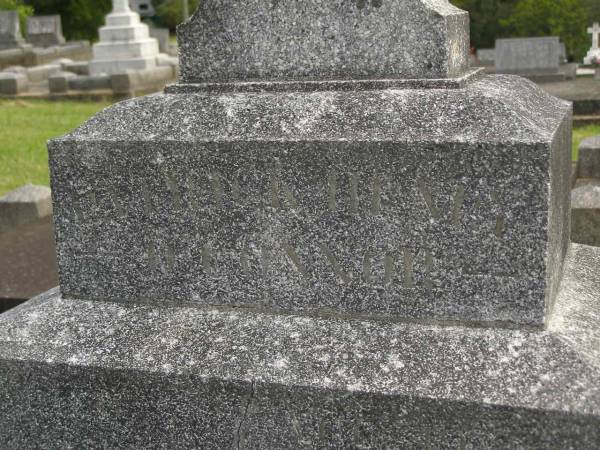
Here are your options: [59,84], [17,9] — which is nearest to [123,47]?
Answer: [59,84]

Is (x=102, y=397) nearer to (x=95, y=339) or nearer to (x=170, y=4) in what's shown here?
(x=95, y=339)

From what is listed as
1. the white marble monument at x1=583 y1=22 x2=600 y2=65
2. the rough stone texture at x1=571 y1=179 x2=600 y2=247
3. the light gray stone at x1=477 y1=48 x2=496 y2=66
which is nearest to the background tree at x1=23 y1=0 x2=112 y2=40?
the light gray stone at x1=477 y1=48 x2=496 y2=66

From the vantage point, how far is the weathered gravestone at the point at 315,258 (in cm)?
193

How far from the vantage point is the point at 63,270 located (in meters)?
2.41

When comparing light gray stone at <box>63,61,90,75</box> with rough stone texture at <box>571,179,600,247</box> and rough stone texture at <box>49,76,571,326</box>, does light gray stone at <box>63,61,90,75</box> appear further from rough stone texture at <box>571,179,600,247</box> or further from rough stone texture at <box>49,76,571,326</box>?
rough stone texture at <box>49,76,571,326</box>

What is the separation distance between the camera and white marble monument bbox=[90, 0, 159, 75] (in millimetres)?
16594

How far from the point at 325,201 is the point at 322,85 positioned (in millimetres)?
374

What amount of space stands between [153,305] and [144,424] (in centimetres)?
35

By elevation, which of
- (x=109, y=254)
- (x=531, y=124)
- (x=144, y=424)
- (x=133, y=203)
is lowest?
(x=144, y=424)

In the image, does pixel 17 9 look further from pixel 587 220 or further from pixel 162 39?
pixel 587 220

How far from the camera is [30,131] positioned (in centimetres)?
1123

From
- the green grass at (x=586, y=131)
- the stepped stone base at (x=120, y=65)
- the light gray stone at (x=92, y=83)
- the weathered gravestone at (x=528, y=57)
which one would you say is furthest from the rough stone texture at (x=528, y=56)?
the light gray stone at (x=92, y=83)

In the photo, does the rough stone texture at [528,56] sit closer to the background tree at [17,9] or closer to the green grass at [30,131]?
the green grass at [30,131]

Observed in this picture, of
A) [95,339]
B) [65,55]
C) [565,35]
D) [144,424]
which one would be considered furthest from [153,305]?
[65,55]
